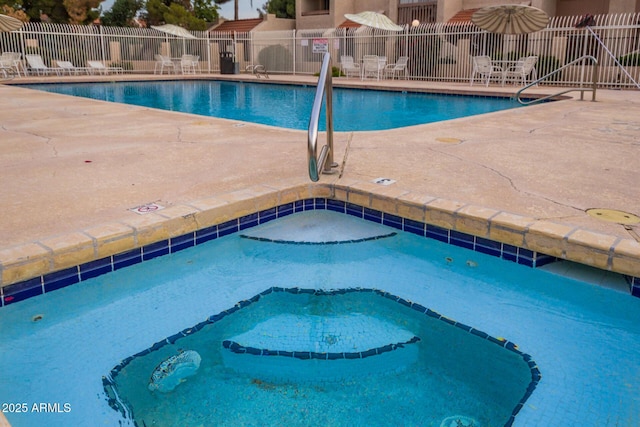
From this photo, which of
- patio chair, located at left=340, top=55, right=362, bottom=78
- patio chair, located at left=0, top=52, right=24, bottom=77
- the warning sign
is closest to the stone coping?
patio chair, located at left=340, top=55, right=362, bottom=78

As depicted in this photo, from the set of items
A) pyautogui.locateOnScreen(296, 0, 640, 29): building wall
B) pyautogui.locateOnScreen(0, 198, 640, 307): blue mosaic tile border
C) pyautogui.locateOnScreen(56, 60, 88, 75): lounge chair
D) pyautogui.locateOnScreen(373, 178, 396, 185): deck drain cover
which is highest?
pyautogui.locateOnScreen(296, 0, 640, 29): building wall

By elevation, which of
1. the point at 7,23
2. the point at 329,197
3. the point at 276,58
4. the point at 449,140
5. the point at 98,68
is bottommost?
the point at 329,197

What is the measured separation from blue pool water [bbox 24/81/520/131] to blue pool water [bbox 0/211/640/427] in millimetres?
5093

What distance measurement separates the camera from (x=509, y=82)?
15.5 m

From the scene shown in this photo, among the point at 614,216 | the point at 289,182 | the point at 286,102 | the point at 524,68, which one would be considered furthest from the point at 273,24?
the point at 614,216

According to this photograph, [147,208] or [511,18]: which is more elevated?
[511,18]

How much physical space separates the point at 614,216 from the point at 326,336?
1803 millimetres

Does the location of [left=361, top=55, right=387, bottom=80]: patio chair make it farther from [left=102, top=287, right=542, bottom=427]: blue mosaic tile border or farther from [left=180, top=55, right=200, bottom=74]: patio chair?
[left=102, top=287, right=542, bottom=427]: blue mosaic tile border

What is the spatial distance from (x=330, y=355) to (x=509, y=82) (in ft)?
49.6

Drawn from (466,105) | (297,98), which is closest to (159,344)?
(466,105)

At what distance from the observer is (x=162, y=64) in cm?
1983

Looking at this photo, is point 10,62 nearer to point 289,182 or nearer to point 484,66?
point 484,66

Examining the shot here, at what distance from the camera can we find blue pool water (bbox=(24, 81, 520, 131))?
29.9 ft

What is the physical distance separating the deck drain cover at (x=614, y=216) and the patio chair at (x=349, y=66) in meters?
15.7
